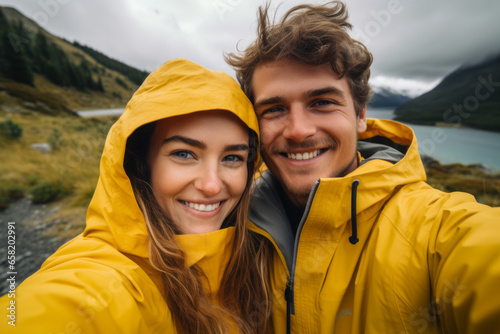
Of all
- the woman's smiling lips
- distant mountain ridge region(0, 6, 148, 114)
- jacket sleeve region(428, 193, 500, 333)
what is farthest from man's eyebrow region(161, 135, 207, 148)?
distant mountain ridge region(0, 6, 148, 114)

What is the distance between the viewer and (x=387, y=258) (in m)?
1.32

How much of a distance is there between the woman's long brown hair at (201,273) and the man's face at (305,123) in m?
0.30

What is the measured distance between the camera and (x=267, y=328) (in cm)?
180

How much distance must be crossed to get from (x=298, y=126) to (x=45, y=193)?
8936 mm

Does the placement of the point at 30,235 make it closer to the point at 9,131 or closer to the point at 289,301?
the point at 289,301

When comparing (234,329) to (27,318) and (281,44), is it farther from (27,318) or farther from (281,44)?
(281,44)

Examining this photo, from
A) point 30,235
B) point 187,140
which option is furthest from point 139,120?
point 30,235

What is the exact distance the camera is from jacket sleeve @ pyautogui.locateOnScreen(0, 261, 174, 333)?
35.4 inches

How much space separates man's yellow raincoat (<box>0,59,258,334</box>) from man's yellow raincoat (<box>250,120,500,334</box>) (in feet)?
2.07

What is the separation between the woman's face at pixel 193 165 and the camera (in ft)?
5.59

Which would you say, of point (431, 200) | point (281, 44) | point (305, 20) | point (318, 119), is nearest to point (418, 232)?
point (431, 200)

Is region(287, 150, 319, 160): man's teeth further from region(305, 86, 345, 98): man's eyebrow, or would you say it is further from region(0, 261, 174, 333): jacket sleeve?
region(0, 261, 174, 333): jacket sleeve

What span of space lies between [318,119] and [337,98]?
26 cm

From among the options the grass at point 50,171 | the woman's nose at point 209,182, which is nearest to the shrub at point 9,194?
the grass at point 50,171
